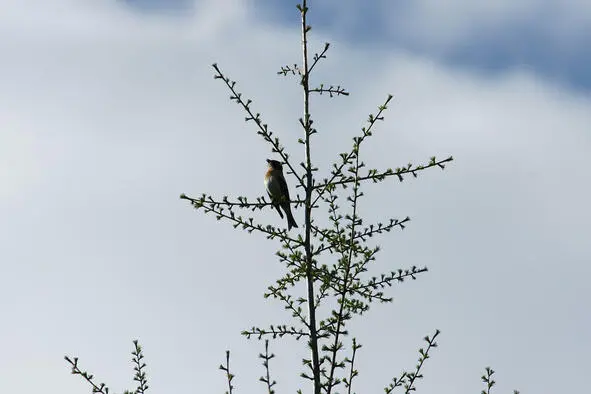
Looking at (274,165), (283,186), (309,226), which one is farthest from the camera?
(274,165)

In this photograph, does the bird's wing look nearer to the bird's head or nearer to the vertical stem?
the bird's head

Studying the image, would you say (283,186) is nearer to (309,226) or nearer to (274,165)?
(274,165)

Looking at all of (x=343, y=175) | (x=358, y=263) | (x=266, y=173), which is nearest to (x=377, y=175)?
(x=343, y=175)

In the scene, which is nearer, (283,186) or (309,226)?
(309,226)

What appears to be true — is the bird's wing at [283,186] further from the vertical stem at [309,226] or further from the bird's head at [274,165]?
the vertical stem at [309,226]

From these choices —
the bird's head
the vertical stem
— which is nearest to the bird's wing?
the bird's head

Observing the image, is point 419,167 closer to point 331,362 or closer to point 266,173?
point 331,362

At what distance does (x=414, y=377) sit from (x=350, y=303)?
0.96 m

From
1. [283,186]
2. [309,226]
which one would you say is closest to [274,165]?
[283,186]

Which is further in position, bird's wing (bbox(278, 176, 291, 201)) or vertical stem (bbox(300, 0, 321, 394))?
bird's wing (bbox(278, 176, 291, 201))

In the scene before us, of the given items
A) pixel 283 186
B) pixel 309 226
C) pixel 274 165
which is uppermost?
pixel 274 165

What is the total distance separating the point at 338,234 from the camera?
315 inches

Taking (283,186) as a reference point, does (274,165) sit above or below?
above

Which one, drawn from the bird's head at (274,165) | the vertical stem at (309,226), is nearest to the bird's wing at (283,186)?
the bird's head at (274,165)
